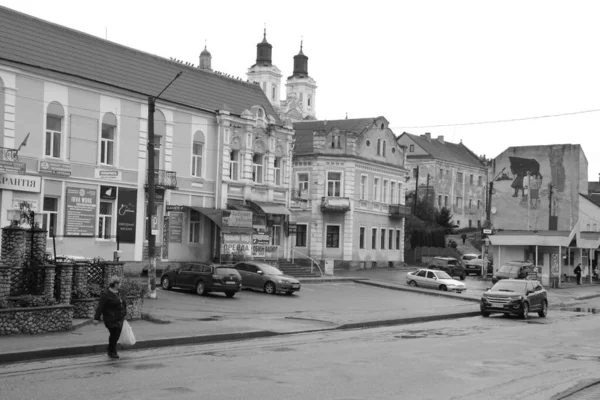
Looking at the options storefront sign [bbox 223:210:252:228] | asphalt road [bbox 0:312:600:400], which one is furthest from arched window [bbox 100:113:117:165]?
asphalt road [bbox 0:312:600:400]

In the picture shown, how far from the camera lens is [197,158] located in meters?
44.2

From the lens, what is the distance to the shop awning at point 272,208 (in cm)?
4700

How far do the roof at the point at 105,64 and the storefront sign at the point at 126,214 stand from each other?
5.24 metres

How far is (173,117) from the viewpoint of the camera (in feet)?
138

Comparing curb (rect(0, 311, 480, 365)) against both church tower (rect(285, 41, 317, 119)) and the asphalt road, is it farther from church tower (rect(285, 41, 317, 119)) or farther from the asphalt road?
church tower (rect(285, 41, 317, 119))

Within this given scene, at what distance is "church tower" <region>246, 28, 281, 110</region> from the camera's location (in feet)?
440

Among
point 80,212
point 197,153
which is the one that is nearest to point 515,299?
point 80,212

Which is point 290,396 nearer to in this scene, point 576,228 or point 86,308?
point 86,308

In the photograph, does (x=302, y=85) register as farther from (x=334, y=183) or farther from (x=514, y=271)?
(x=514, y=271)

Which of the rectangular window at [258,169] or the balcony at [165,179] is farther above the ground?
the rectangular window at [258,169]

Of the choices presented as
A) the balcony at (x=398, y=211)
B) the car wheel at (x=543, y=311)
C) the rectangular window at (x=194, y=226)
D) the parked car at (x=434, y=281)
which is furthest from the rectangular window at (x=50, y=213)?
the balcony at (x=398, y=211)

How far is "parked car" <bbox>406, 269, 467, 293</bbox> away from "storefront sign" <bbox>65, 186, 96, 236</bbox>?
2079cm

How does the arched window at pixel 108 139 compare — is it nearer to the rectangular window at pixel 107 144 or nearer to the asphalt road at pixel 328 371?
the rectangular window at pixel 107 144

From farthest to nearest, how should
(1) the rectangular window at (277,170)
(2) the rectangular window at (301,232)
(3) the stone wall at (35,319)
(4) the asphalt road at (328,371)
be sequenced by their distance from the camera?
(2) the rectangular window at (301,232) → (1) the rectangular window at (277,170) → (3) the stone wall at (35,319) → (4) the asphalt road at (328,371)
